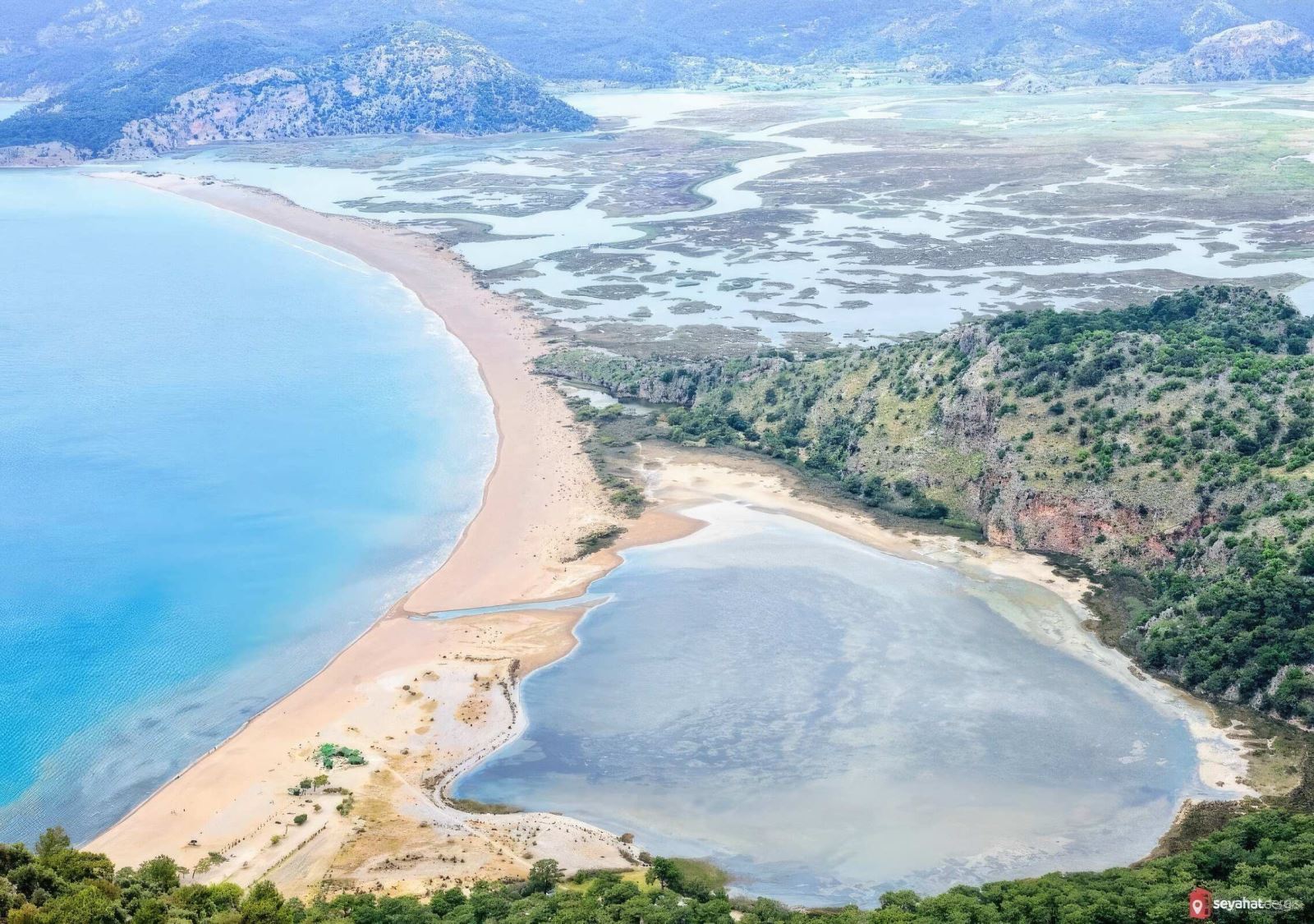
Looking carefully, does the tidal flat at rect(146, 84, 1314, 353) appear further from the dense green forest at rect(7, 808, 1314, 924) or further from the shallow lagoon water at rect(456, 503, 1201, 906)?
the dense green forest at rect(7, 808, 1314, 924)

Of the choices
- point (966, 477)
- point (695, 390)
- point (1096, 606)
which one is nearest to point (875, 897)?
point (1096, 606)

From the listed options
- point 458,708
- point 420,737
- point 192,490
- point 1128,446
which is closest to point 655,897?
point 420,737

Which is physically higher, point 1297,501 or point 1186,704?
point 1297,501

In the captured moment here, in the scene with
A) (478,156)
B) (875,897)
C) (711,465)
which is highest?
(478,156)

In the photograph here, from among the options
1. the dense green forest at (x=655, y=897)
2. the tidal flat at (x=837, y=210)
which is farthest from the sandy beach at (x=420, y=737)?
the tidal flat at (x=837, y=210)

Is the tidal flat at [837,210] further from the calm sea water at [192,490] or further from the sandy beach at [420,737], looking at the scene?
the sandy beach at [420,737]

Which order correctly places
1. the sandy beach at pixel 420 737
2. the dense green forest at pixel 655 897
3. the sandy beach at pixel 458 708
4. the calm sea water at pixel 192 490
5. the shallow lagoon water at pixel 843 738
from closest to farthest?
the dense green forest at pixel 655 897
the sandy beach at pixel 420 737
the sandy beach at pixel 458 708
the shallow lagoon water at pixel 843 738
the calm sea water at pixel 192 490

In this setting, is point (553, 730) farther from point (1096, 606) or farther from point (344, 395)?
point (344, 395)
